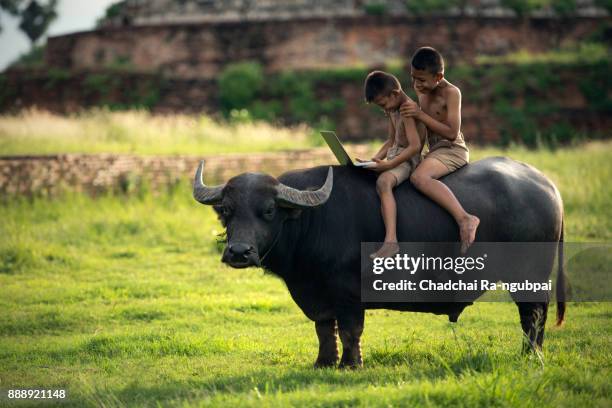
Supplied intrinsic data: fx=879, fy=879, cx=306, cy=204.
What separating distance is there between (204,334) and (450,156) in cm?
268

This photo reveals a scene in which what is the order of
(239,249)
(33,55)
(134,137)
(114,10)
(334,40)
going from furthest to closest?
(33,55), (114,10), (334,40), (134,137), (239,249)

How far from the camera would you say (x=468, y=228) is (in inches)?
218

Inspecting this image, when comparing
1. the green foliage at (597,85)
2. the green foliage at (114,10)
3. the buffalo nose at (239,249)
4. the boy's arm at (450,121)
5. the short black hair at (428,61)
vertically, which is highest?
the green foliage at (114,10)

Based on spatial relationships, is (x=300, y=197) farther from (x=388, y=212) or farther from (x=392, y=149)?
(x=392, y=149)

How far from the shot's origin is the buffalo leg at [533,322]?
19.2ft

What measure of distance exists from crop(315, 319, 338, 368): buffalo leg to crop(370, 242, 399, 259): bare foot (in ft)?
2.22

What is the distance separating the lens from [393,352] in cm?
613

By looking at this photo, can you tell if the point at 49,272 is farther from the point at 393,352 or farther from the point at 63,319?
the point at 393,352

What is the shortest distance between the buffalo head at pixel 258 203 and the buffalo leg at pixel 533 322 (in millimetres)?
1637

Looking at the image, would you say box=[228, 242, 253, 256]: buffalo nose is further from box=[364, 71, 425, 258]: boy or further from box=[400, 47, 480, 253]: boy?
box=[400, 47, 480, 253]: boy

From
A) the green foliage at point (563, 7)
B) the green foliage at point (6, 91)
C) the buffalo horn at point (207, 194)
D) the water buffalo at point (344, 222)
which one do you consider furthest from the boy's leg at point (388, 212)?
the green foliage at point (563, 7)

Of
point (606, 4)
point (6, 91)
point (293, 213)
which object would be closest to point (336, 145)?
point (293, 213)

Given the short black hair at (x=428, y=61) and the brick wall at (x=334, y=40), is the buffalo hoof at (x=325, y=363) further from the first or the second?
the brick wall at (x=334, y=40)

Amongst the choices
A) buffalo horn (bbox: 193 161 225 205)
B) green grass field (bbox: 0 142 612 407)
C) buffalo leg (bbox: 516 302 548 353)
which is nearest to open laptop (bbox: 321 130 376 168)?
buffalo horn (bbox: 193 161 225 205)
